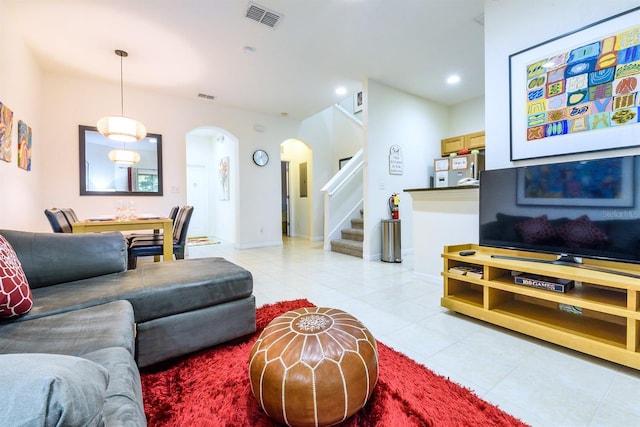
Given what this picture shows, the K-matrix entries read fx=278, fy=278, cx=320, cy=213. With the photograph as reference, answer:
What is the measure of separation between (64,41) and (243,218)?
342 centimetres

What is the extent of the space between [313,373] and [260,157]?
5.09 m

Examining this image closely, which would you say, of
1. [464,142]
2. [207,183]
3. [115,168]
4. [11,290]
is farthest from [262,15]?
[207,183]

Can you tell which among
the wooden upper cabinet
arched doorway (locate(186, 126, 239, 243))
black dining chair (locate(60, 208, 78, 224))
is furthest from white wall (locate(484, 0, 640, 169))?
arched doorway (locate(186, 126, 239, 243))

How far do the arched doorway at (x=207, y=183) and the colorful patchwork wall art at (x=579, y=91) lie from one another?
6.03 m

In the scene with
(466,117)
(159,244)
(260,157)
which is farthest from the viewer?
(260,157)

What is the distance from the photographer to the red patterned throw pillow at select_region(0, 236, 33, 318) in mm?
1104

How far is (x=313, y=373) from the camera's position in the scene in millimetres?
994

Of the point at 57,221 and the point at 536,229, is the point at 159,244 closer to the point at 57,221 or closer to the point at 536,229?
the point at 57,221

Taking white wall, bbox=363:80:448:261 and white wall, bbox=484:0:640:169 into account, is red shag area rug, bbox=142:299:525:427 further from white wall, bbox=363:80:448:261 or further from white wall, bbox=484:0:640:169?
white wall, bbox=363:80:448:261

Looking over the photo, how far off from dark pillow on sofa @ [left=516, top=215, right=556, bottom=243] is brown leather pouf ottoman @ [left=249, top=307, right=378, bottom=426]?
5.03 feet

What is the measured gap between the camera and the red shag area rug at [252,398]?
1133 millimetres

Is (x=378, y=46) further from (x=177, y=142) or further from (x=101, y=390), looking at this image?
(x=101, y=390)

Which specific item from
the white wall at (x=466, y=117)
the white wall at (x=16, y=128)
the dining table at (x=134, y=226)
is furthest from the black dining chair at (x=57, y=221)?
the white wall at (x=466, y=117)

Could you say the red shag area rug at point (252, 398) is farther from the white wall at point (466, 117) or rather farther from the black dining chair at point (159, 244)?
the white wall at point (466, 117)
